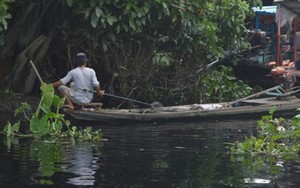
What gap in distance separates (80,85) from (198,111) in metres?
2.36

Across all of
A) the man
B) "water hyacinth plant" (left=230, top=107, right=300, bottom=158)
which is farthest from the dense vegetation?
"water hyacinth plant" (left=230, top=107, right=300, bottom=158)

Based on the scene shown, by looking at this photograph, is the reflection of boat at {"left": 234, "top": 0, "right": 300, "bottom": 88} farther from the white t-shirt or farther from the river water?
the river water

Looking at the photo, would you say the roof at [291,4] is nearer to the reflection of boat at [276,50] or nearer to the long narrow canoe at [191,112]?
the reflection of boat at [276,50]

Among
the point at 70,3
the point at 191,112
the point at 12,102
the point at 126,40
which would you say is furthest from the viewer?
the point at 126,40

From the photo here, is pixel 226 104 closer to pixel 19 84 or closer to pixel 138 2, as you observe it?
pixel 138 2

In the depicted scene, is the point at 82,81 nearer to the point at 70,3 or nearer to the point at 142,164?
Result: the point at 70,3

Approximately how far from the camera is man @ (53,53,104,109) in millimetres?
12672

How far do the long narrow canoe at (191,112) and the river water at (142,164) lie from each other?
1071mm

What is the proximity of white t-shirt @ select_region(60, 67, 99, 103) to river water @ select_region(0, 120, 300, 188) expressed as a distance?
1.37 metres

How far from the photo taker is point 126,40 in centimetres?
1508

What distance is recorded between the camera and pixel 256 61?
19641 mm

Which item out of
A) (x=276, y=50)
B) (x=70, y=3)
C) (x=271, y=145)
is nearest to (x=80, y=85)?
(x=70, y=3)

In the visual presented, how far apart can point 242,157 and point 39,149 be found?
2641 millimetres

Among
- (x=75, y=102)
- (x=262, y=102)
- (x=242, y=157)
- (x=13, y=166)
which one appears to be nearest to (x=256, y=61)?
(x=262, y=102)
